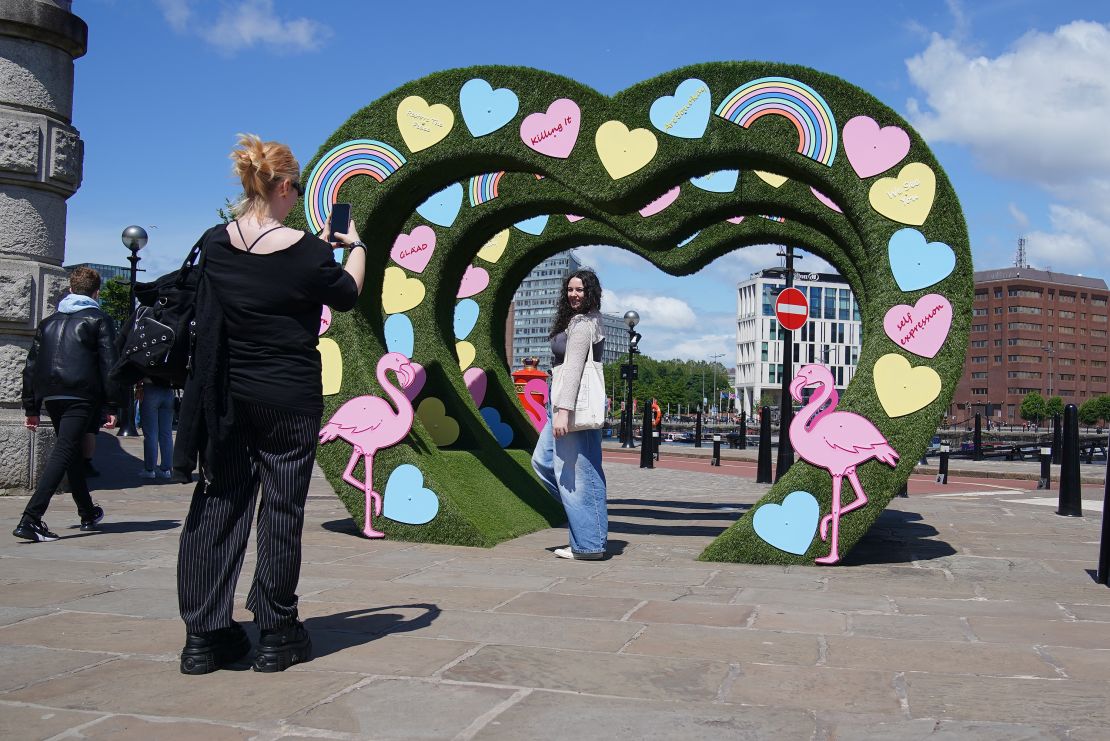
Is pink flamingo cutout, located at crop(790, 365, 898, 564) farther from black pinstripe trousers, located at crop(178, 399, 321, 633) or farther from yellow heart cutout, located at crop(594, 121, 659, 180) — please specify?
black pinstripe trousers, located at crop(178, 399, 321, 633)

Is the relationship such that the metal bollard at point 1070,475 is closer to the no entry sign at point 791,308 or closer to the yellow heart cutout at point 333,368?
the no entry sign at point 791,308

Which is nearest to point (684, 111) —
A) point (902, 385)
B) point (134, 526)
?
point (902, 385)

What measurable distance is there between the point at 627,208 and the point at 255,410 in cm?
410

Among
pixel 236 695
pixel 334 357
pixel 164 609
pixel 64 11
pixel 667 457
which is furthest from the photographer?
pixel 667 457

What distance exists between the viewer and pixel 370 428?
25.2 feet

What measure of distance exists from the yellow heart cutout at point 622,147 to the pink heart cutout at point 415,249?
8.97 feet

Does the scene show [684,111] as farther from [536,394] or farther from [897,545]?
[536,394]

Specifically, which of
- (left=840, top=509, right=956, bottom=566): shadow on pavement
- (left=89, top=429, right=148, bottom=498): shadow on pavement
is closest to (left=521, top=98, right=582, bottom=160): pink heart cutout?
(left=840, top=509, right=956, bottom=566): shadow on pavement

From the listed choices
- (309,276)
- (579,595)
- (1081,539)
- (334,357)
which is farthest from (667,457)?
(309,276)

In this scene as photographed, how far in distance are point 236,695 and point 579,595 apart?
233 centimetres

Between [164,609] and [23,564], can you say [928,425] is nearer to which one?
[164,609]

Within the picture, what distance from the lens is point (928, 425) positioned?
666cm

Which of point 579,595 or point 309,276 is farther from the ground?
point 309,276

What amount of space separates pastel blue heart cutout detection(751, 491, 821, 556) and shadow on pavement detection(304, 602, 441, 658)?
2.69 meters
